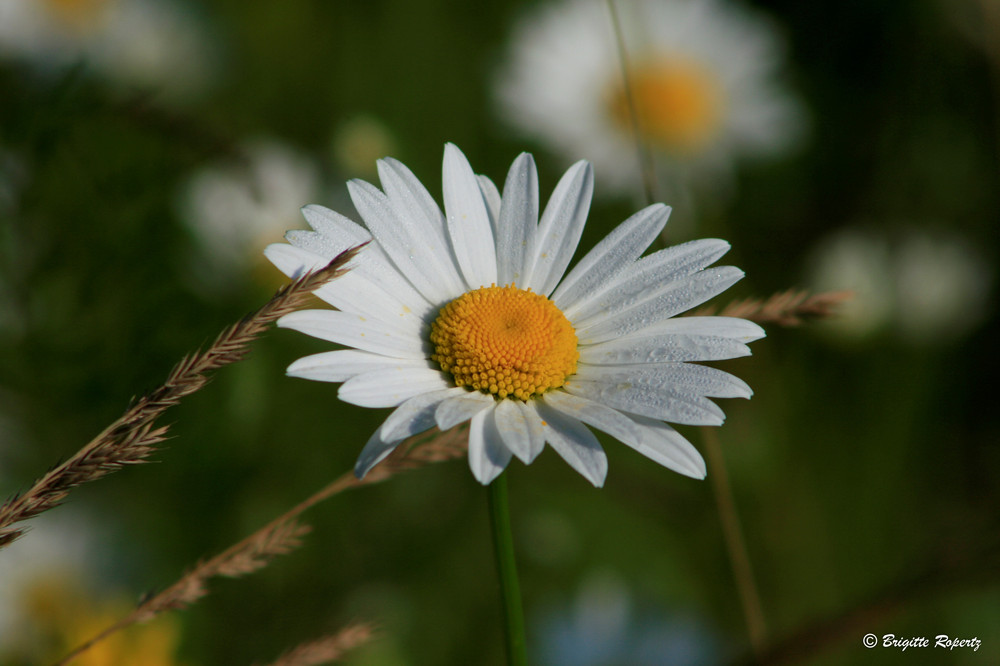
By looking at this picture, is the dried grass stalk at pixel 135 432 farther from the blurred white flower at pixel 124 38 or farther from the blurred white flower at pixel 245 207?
the blurred white flower at pixel 124 38

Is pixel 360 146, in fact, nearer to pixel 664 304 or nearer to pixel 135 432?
pixel 664 304

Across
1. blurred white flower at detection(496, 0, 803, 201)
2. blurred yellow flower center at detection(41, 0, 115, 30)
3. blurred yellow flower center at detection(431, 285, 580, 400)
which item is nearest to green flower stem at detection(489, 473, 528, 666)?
blurred yellow flower center at detection(431, 285, 580, 400)

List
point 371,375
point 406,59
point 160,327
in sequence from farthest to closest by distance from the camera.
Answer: point 406,59
point 160,327
point 371,375

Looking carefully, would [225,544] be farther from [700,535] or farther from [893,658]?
[893,658]

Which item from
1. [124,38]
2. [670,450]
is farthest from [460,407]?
[124,38]

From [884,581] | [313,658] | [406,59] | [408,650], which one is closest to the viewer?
[313,658]

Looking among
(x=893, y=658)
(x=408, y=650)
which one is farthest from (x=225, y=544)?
(x=893, y=658)
